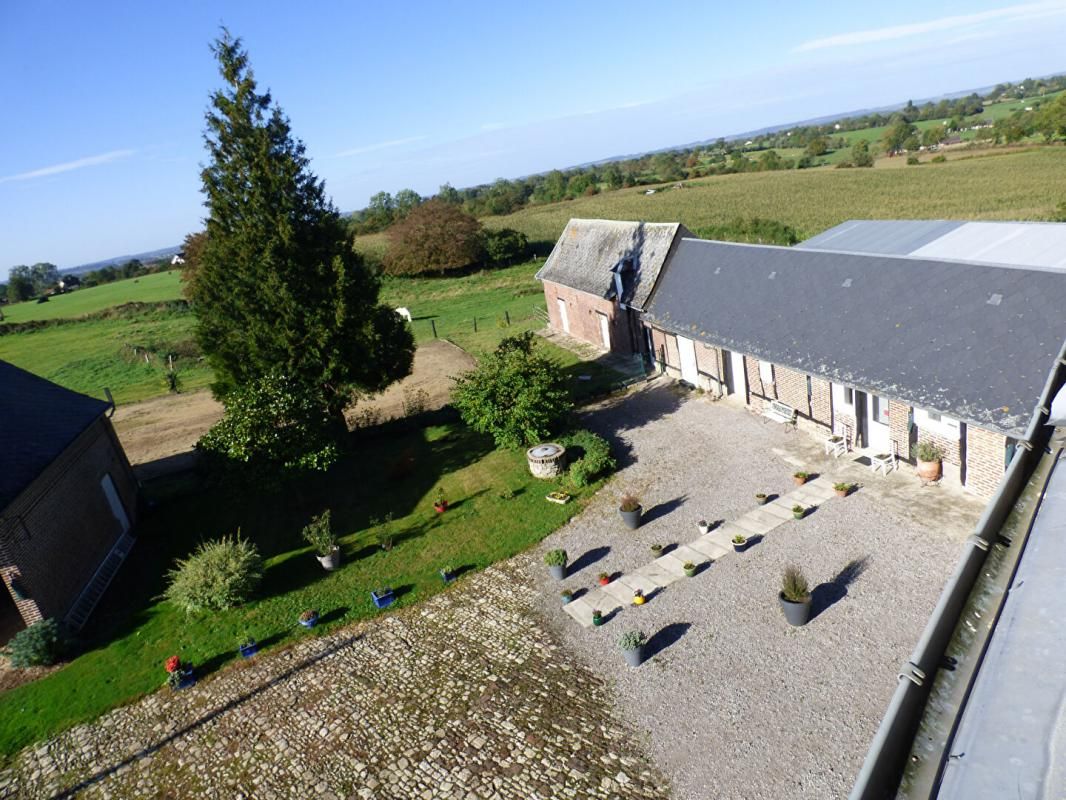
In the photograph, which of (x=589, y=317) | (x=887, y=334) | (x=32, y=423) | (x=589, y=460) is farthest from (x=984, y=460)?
(x=32, y=423)

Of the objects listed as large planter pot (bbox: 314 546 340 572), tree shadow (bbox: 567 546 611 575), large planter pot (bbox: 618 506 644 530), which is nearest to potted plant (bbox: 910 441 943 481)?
large planter pot (bbox: 618 506 644 530)

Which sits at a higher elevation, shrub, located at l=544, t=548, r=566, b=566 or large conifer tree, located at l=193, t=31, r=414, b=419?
large conifer tree, located at l=193, t=31, r=414, b=419

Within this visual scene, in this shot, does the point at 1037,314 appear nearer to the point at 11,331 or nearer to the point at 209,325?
the point at 209,325

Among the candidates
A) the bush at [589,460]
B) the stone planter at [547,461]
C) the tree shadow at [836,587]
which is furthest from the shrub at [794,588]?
the stone planter at [547,461]

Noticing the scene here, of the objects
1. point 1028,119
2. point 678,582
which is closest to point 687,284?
point 678,582

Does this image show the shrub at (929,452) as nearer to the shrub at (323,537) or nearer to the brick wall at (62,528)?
the shrub at (323,537)

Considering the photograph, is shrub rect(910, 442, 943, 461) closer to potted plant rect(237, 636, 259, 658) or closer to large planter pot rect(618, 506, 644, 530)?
large planter pot rect(618, 506, 644, 530)

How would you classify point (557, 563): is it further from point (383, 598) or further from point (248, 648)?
point (248, 648)
